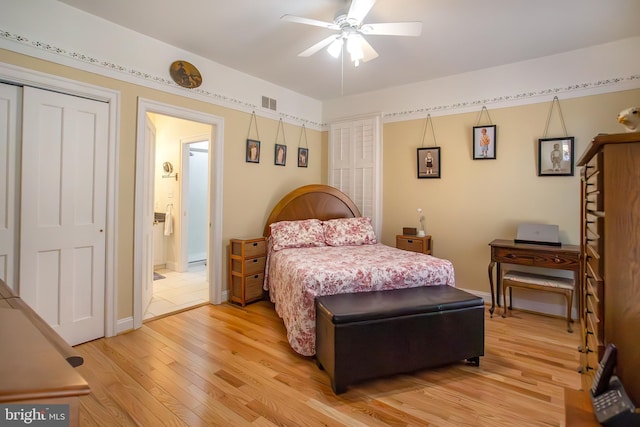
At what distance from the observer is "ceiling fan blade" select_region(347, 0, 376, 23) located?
2090 mm

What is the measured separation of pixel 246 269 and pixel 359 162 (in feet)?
7.41

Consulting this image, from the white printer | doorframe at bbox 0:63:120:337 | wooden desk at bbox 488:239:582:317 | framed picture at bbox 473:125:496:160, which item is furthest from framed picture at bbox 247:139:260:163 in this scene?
the white printer

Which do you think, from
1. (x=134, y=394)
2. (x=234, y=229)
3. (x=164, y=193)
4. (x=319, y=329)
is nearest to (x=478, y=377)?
(x=319, y=329)

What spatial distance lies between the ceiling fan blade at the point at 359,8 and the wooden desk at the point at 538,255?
2583mm

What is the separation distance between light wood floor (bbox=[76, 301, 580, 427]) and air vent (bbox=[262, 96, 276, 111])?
9.45 feet

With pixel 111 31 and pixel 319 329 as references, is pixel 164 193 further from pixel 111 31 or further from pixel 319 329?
pixel 319 329

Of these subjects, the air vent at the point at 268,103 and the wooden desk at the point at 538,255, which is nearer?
the wooden desk at the point at 538,255

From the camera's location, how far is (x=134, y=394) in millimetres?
1993

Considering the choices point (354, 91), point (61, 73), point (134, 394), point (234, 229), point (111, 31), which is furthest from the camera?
point (354, 91)

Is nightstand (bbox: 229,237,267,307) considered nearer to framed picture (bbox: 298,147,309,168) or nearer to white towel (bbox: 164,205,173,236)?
framed picture (bbox: 298,147,309,168)

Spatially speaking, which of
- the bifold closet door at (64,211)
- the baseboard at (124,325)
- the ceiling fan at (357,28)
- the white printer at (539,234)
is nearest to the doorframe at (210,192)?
the baseboard at (124,325)

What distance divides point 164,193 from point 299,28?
379 cm

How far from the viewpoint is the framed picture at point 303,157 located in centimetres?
473

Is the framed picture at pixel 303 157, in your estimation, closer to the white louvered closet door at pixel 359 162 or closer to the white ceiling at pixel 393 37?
the white louvered closet door at pixel 359 162
